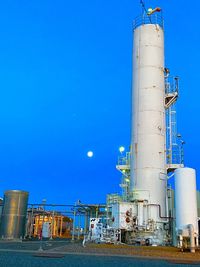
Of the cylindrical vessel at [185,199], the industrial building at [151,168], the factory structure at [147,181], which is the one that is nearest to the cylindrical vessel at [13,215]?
the factory structure at [147,181]

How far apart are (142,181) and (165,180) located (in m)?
1.88

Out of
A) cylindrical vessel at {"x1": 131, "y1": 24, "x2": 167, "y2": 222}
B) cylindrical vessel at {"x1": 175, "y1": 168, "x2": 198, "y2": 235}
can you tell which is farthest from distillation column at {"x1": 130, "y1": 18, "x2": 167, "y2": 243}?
cylindrical vessel at {"x1": 175, "y1": 168, "x2": 198, "y2": 235}

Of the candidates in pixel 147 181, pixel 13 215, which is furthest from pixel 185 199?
pixel 13 215

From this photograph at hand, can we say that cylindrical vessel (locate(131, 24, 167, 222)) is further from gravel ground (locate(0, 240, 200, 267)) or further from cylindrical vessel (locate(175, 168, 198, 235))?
gravel ground (locate(0, 240, 200, 267))

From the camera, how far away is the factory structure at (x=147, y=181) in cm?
2186

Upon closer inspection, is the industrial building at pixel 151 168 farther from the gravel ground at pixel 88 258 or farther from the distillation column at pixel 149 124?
the gravel ground at pixel 88 258

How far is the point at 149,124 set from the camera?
25.3 m

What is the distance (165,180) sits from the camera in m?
24.8

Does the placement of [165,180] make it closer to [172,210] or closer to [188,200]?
[172,210]

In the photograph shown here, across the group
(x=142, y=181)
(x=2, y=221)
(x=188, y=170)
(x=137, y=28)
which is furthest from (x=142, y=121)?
(x=2, y=221)

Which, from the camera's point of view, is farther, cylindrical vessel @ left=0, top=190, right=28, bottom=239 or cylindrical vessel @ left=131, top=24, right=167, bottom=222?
cylindrical vessel @ left=131, top=24, right=167, bottom=222

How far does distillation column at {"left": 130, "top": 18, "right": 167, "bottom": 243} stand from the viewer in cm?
2394

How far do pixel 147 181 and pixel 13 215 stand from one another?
997 centimetres

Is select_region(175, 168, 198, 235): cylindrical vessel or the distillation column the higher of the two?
the distillation column
